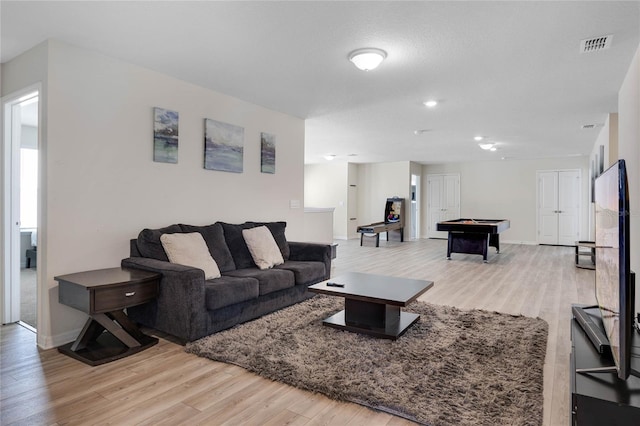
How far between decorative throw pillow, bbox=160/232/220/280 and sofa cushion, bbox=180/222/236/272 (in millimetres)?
219

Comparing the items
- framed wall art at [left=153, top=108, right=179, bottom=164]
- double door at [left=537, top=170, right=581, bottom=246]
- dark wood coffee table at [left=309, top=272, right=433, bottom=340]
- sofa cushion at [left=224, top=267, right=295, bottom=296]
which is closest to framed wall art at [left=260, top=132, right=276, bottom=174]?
framed wall art at [left=153, top=108, right=179, bottom=164]

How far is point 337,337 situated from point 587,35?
9.87ft

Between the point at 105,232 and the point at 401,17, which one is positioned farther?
the point at 105,232

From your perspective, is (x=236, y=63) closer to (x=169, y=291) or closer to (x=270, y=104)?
(x=270, y=104)

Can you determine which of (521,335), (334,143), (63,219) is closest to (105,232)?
(63,219)

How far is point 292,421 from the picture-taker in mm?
1886

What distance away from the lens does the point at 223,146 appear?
4.20m

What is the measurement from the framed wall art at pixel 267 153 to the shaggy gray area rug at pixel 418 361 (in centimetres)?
204

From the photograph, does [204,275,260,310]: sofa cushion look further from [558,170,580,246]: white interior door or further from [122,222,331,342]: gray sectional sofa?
[558,170,580,246]: white interior door

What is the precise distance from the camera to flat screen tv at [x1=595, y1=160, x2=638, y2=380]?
126 cm

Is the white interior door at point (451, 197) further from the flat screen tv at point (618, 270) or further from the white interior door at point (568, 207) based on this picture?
the flat screen tv at point (618, 270)

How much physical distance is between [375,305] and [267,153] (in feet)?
8.58

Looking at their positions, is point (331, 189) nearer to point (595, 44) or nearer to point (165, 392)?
point (595, 44)

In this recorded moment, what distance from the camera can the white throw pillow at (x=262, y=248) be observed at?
389 centimetres
